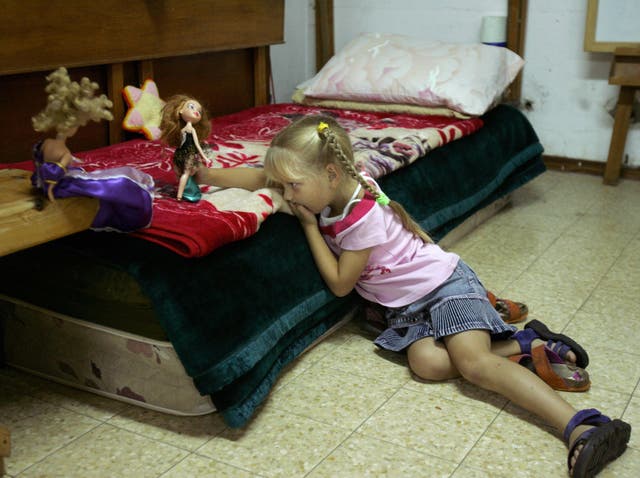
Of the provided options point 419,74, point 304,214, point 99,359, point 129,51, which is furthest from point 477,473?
point 419,74

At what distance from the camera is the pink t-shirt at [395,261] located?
6.03ft

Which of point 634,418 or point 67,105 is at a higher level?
point 67,105

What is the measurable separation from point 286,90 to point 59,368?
2410 mm

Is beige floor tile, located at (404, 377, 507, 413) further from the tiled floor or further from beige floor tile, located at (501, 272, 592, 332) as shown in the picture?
beige floor tile, located at (501, 272, 592, 332)

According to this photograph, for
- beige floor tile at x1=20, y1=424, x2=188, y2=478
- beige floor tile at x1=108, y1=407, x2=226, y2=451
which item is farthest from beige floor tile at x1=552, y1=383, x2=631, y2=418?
beige floor tile at x1=20, y1=424, x2=188, y2=478

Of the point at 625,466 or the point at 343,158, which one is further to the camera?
the point at 343,158

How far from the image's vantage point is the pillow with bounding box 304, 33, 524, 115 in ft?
9.73

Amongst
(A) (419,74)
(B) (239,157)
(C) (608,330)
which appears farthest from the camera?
(A) (419,74)

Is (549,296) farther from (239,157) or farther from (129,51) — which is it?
(129,51)

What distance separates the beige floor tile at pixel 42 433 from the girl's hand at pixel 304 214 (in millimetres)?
641

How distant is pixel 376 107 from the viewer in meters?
3.09

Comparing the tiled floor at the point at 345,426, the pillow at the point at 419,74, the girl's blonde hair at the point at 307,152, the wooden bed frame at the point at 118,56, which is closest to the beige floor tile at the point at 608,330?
the tiled floor at the point at 345,426

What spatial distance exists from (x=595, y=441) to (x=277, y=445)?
0.61 m

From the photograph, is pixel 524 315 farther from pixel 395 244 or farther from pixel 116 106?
pixel 116 106
